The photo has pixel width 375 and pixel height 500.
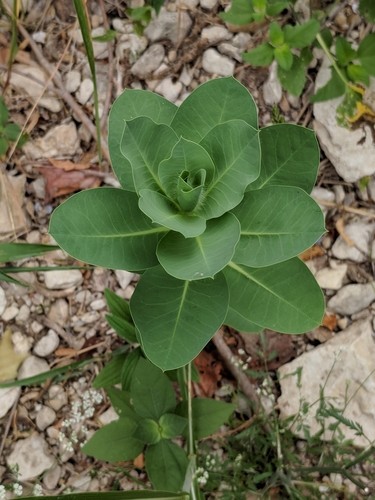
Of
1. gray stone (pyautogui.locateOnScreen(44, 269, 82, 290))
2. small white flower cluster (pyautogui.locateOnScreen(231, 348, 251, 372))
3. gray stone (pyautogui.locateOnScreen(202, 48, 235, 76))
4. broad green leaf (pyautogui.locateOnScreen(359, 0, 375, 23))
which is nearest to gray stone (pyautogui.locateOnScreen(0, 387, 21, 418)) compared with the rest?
gray stone (pyautogui.locateOnScreen(44, 269, 82, 290))

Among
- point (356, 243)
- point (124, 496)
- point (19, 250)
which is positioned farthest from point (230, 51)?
point (124, 496)

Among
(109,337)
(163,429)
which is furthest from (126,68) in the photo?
(163,429)

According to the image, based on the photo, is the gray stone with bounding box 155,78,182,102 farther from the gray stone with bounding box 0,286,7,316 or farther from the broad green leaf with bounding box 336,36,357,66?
the gray stone with bounding box 0,286,7,316

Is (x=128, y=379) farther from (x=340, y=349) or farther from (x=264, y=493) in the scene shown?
(x=340, y=349)

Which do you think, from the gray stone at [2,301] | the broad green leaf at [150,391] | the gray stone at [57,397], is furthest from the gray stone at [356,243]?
the gray stone at [2,301]

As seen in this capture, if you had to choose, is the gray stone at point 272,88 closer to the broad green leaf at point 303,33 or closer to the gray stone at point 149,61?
the broad green leaf at point 303,33

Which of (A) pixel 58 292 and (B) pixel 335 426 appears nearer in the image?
(B) pixel 335 426
